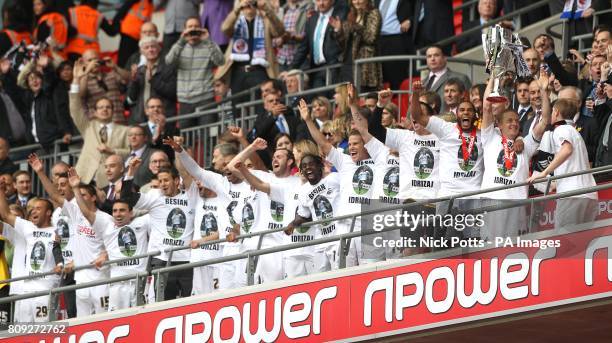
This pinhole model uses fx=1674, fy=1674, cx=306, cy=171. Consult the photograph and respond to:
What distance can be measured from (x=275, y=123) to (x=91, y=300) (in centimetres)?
278

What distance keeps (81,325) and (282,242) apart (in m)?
2.35

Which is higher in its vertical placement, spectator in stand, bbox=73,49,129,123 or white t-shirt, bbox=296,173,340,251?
spectator in stand, bbox=73,49,129,123

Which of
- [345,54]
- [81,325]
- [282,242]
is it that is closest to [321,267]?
[282,242]

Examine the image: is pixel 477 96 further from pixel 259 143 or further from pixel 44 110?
pixel 44 110

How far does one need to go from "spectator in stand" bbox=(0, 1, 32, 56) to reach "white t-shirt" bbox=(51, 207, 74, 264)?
247 inches

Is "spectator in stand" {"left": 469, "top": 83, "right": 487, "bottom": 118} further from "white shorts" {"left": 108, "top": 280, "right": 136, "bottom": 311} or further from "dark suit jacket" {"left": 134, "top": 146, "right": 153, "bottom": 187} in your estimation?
"dark suit jacket" {"left": 134, "top": 146, "right": 153, "bottom": 187}

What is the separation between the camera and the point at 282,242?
15.8m

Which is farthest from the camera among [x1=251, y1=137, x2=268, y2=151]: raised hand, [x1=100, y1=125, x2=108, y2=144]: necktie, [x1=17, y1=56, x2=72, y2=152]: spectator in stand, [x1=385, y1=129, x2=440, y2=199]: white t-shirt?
[x1=17, y1=56, x2=72, y2=152]: spectator in stand

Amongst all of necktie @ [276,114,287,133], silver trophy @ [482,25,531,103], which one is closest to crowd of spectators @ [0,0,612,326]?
necktie @ [276,114,287,133]

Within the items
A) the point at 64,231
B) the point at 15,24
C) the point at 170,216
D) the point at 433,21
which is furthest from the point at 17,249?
the point at 15,24

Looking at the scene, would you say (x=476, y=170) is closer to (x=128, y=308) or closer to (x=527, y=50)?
(x=527, y=50)

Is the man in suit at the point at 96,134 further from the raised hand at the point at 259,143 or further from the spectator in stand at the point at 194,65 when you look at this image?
the raised hand at the point at 259,143

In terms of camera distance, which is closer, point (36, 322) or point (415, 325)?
point (415, 325)

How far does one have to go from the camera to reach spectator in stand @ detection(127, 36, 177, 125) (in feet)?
68.0
